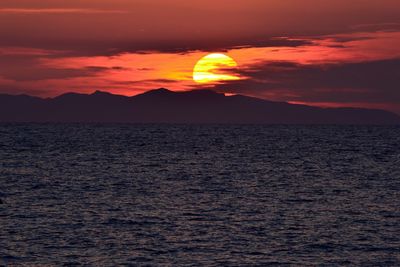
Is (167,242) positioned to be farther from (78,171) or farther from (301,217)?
(78,171)

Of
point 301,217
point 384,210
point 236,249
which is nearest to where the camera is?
point 236,249

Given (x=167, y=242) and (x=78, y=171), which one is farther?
(x=78, y=171)

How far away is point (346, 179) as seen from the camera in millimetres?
89625

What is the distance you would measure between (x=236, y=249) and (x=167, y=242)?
4833mm

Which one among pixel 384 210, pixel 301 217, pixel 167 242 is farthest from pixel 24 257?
pixel 384 210

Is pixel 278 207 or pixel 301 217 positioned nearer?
pixel 301 217

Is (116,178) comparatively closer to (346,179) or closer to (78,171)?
(78,171)

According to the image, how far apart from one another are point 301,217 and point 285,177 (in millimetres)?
35171

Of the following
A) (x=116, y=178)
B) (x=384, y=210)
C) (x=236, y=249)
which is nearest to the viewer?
(x=236, y=249)

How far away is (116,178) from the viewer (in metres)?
88.0

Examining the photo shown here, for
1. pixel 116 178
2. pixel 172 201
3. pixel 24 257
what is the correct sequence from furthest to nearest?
pixel 116 178
pixel 172 201
pixel 24 257

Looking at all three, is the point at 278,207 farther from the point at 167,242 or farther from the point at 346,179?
the point at 346,179

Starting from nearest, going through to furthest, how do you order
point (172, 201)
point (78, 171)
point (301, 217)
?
point (301, 217) < point (172, 201) < point (78, 171)

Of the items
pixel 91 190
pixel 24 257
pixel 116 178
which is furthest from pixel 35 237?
pixel 116 178
